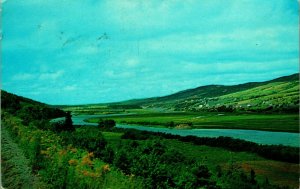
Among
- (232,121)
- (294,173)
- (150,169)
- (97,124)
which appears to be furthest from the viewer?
(97,124)

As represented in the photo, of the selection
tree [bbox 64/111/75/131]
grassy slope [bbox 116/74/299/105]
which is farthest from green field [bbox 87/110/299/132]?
tree [bbox 64/111/75/131]

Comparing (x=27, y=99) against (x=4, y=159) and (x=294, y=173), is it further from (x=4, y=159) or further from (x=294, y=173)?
(x=294, y=173)

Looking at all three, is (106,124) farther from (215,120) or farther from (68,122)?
(215,120)

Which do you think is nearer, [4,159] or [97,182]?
[97,182]

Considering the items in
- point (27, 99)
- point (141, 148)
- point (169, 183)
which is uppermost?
point (27, 99)

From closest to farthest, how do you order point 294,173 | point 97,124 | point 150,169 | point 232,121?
1. point 294,173
2. point 150,169
3. point 232,121
4. point 97,124

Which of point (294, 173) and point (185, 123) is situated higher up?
point (185, 123)

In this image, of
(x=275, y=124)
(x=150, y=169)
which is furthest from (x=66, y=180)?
(x=275, y=124)
